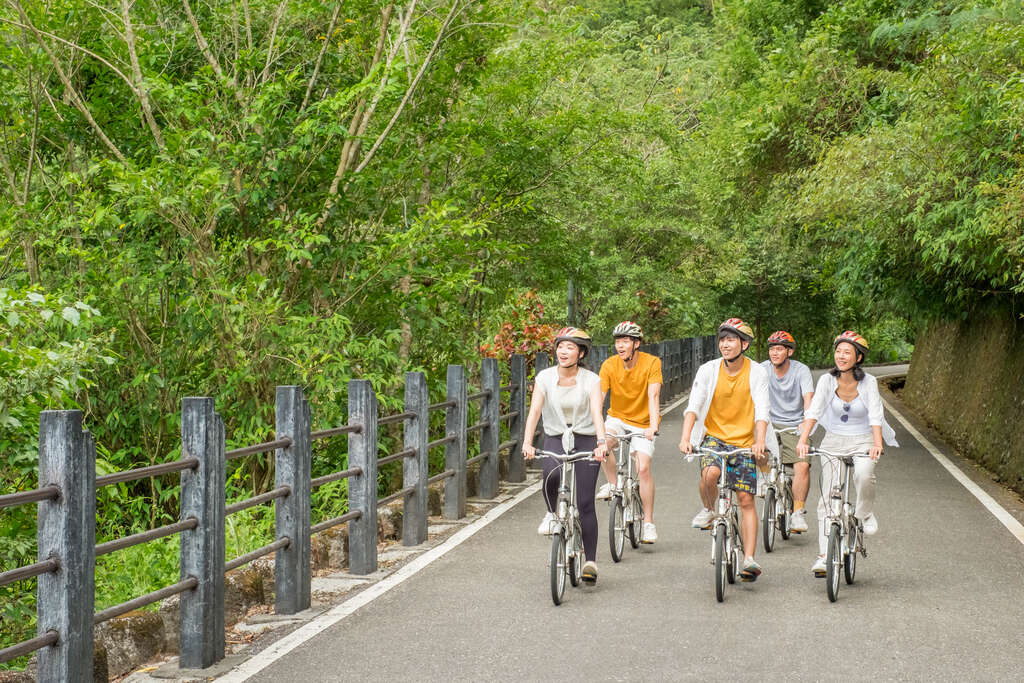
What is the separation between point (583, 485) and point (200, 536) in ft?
9.88

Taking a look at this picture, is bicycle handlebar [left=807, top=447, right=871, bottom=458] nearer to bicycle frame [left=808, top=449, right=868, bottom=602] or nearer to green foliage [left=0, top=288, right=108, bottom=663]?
bicycle frame [left=808, top=449, right=868, bottom=602]

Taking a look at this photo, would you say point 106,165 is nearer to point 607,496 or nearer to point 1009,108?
point 607,496

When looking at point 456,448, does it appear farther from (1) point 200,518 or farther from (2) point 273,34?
(1) point 200,518

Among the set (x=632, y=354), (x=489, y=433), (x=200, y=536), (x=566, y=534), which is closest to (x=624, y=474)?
(x=632, y=354)

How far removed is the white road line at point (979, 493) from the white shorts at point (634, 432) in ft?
11.3

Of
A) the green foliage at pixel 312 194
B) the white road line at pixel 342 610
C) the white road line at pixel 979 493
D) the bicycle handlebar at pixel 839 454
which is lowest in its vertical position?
the white road line at pixel 979 493

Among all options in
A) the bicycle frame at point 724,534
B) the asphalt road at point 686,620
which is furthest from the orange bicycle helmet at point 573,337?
the asphalt road at point 686,620

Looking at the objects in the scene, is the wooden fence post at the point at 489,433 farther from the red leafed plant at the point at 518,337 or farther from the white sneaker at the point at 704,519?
the red leafed plant at the point at 518,337

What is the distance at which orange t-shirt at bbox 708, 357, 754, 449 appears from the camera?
884 centimetres

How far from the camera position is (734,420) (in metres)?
8.90

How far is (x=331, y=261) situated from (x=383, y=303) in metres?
0.78

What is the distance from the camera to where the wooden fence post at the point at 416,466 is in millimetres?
10531

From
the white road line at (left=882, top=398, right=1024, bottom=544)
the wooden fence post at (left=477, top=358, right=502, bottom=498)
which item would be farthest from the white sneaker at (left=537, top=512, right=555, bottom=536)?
the wooden fence post at (left=477, top=358, right=502, bottom=498)

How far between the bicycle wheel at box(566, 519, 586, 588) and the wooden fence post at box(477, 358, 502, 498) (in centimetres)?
493
